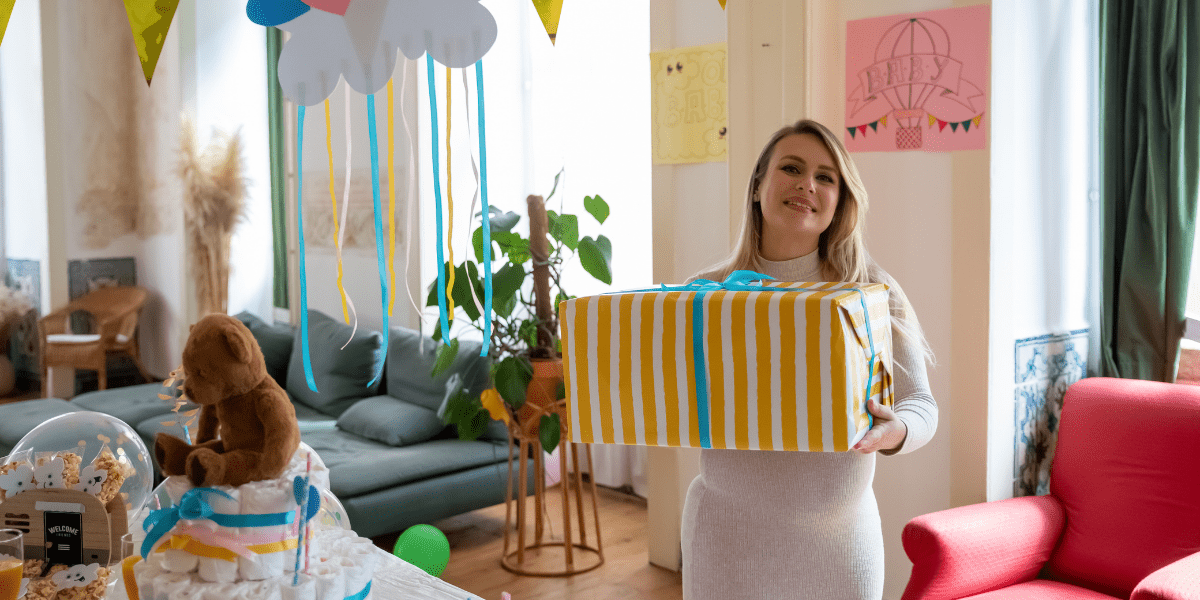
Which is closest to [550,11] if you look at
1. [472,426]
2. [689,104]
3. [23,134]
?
[689,104]

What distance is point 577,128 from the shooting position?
399 centimetres

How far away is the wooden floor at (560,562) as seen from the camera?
2.96 metres

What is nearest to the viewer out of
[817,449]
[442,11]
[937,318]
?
[442,11]

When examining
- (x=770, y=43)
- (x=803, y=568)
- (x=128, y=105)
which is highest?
(x=128, y=105)

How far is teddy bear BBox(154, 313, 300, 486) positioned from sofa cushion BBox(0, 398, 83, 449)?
3.45 m

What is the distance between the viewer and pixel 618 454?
3.99 meters

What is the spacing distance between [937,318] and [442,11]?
68.0 inches

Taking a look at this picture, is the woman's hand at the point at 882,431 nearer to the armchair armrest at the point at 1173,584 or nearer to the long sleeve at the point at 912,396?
the long sleeve at the point at 912,396

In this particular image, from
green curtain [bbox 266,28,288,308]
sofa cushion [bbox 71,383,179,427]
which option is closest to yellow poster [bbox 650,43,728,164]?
sofa cushion [bbox 71,383,179,427]

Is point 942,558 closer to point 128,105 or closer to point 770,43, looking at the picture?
point 770,43

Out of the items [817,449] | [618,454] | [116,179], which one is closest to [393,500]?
[618,454]

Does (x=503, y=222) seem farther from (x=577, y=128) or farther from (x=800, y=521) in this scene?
(x=800, y=521)

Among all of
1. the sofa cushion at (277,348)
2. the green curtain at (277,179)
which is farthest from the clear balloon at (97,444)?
the green curtain at (277,179)

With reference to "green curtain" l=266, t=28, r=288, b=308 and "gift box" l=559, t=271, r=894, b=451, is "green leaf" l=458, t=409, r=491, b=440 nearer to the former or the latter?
"gift box" l=559, t=271, r=894, b=451
